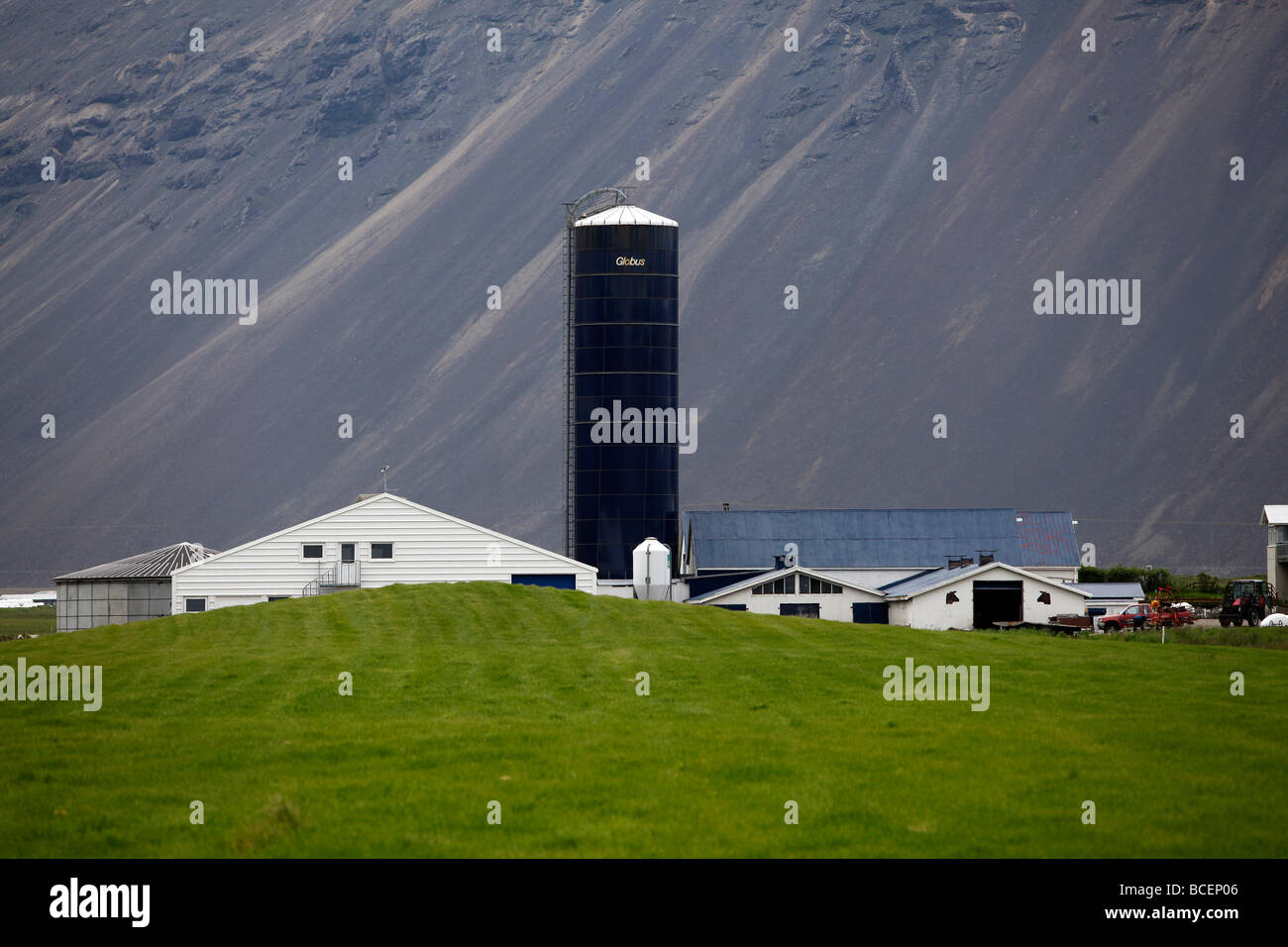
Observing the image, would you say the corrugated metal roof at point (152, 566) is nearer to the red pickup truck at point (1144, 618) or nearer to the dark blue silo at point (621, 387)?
the dark blue silo at point (621, 387)

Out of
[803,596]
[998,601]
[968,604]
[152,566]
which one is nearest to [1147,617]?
[998,601]

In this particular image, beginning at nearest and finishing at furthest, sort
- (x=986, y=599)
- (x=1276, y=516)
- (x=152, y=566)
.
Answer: (x=986, y=599) → (x=152, y=566) → (x=1276, y=516)

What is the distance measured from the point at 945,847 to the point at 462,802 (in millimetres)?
5161

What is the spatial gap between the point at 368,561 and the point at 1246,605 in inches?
1466

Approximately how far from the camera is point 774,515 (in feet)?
276

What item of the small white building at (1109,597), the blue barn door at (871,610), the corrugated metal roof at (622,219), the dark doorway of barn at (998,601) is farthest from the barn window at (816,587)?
the corrugated metal roof at (622,219)

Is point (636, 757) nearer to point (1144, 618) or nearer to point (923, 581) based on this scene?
point (1144, 618)

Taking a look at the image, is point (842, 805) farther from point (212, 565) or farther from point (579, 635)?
point (212, 565)

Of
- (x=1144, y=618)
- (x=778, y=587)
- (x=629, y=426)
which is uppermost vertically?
(x=629, y=426)

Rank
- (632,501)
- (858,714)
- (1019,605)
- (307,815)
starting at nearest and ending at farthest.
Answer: (307,815)
(858,714)
(1019,605)
(632,501)

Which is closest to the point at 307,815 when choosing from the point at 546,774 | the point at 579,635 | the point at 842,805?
the point at 546,774

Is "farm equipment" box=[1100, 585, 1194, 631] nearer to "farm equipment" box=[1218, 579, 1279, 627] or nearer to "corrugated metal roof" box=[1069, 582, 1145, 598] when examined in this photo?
"farm equipment" box=[1218, 579, 1279, 627]

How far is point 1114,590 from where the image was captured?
80188 mm

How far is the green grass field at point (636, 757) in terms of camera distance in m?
16.0
